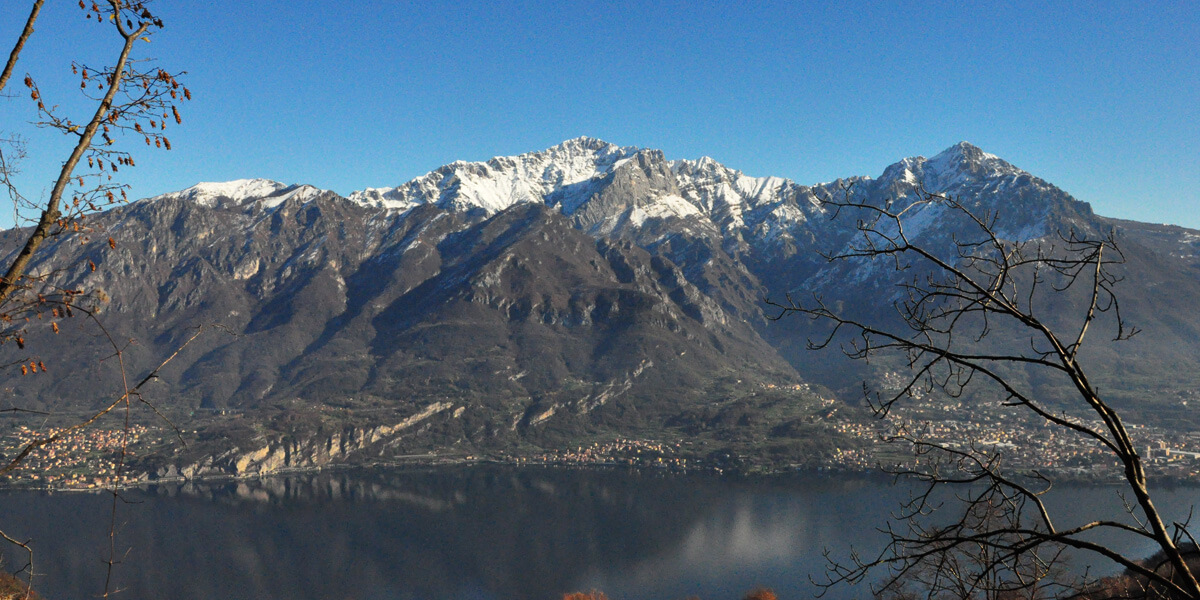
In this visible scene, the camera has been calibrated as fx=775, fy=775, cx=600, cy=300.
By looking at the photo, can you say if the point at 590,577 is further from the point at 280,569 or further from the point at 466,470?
the point at 466,470

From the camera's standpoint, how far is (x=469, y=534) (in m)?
141

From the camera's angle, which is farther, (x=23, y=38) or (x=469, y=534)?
(x=469, y=534)

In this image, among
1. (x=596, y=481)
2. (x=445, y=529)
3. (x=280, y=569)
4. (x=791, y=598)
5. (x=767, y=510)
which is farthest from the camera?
(x=596, y=481)

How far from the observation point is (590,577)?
116938 mm

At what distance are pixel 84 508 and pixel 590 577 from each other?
11269 cm

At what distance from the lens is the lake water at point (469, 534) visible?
113688 millimetres

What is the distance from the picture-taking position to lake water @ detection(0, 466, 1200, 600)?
373 feet

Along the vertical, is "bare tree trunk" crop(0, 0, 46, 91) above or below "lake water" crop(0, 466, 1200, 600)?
above

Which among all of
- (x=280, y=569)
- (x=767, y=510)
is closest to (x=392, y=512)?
(x=280, y=569)

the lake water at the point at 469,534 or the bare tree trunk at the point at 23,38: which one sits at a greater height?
the bare tree trunk at the point at 23,38

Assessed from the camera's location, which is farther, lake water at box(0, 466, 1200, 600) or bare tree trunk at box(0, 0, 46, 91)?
lake water at box(0, 466, 1200, 600)

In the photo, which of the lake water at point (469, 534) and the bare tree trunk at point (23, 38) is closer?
the bare tree trunk at point (23, 38)

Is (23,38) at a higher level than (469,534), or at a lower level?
higher

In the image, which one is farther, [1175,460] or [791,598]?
[1175,460]
